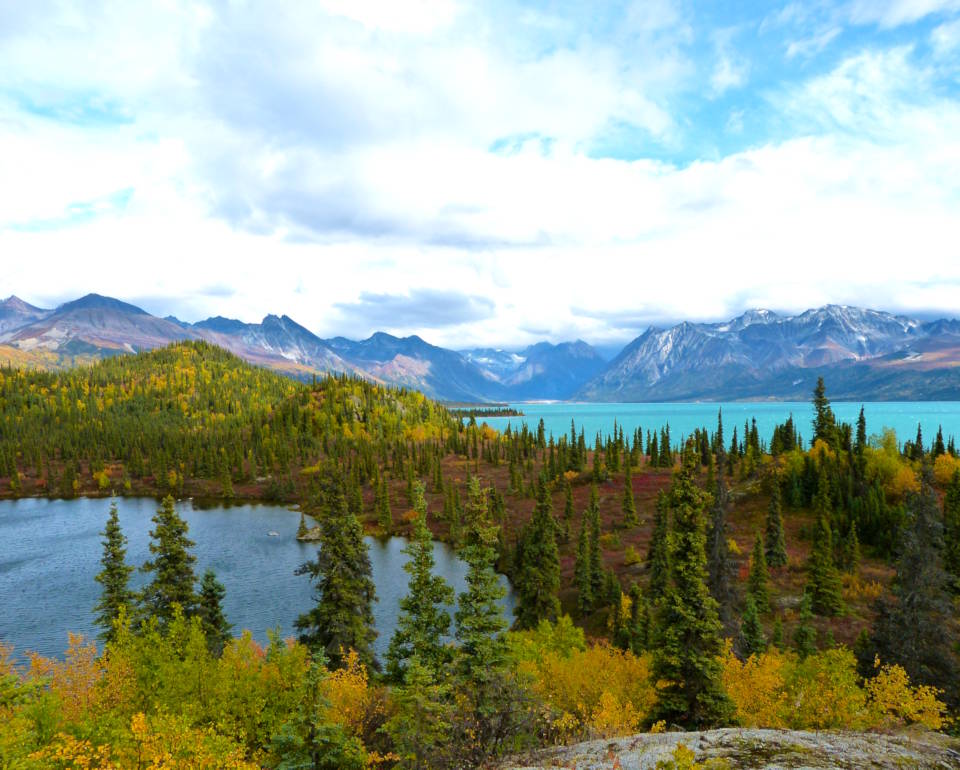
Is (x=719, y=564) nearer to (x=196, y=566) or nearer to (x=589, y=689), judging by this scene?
(x=589, y=689)

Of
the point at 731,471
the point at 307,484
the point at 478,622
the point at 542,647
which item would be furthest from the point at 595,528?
the point at 307,484

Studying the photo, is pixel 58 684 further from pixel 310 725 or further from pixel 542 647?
pixel 542 647

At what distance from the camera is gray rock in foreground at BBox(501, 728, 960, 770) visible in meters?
16.8

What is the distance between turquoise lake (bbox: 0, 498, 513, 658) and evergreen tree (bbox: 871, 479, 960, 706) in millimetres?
35180

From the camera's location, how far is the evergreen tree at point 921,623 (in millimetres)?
39719

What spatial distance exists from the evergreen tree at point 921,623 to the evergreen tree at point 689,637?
20657 mm

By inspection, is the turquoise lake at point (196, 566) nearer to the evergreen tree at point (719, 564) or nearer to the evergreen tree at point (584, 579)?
the evergreen tree at point (584, 579)

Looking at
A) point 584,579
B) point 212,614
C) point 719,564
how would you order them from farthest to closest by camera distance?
point 584,579, point 212,614, point 719,564

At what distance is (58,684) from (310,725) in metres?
21.7

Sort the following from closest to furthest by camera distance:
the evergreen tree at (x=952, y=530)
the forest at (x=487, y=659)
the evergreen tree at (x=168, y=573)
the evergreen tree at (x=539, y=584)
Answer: the forest at (x=487, y=659), the evergreen tree at (x=168, y=573), the evergreen tree at (x=539, y=584), the evergreen tree at (x=952, y=530)

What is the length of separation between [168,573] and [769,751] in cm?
4570

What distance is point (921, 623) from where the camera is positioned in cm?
4028

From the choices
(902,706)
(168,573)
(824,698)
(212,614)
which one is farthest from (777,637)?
(168,573)

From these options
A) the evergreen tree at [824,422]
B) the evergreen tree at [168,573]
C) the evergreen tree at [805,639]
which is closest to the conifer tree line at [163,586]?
the evergreen tree at [168,573]
